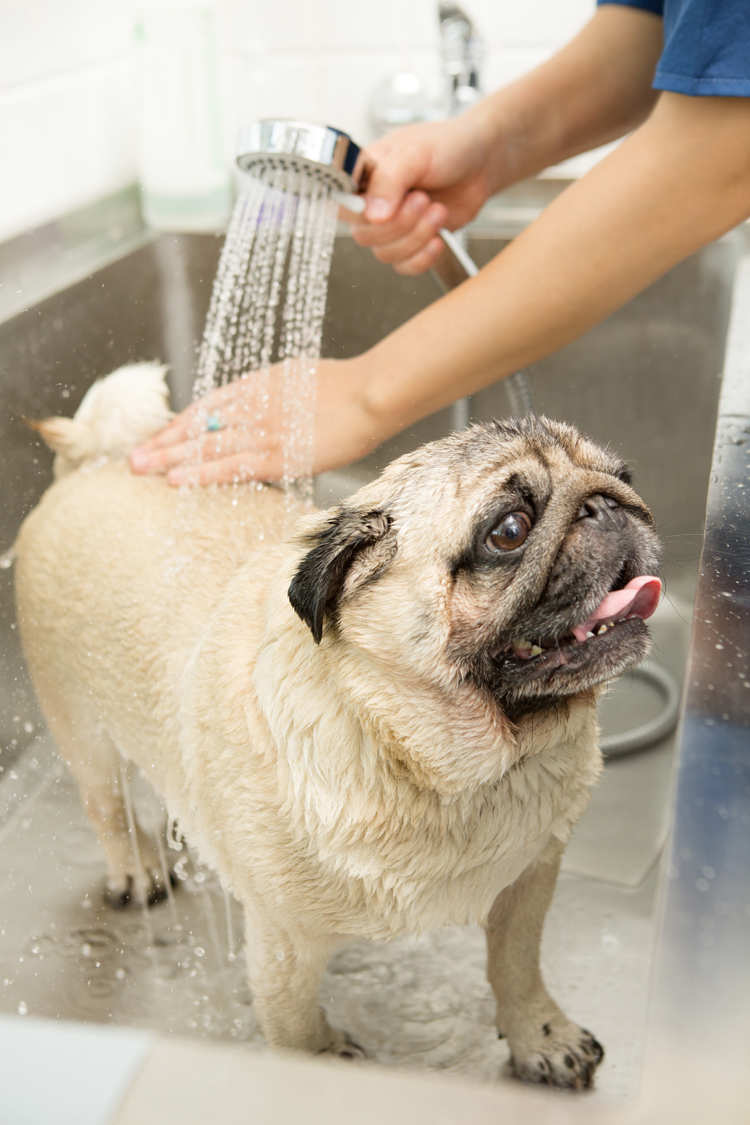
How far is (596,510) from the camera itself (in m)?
0.73

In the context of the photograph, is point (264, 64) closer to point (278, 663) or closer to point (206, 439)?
point (206, 439)

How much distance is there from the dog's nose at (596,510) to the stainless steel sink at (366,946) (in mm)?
84

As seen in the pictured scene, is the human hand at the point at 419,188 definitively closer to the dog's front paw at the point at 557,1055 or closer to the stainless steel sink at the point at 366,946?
the stainless steel sink at the point at 366,946

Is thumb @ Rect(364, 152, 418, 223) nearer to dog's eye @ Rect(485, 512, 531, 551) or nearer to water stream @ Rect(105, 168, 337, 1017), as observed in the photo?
water stream @ Rect(105, 168, 337, 1017)

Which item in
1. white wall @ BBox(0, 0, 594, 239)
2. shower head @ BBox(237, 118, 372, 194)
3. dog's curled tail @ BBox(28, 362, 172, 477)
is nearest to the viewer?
shower head @ BBox(237, 118, 372, 194)

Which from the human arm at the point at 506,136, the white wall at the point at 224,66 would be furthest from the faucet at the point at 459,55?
the human arm at the point at 506,136

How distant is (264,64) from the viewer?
193 cm

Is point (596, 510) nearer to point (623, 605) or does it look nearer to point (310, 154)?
point (623, 605)

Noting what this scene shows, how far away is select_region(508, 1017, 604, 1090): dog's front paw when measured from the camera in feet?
2.91

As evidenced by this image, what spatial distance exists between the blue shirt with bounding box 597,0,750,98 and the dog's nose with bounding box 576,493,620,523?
16.6 inches

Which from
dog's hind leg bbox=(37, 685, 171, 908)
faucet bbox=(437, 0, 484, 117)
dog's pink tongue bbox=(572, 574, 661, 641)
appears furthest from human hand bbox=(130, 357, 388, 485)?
faucet bbox=(437, 0, 484, 117)

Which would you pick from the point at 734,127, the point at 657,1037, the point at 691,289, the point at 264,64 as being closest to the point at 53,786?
the point at 657,1037

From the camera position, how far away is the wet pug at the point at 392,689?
0.72 meters

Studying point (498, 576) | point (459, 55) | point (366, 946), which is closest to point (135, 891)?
point (366, 946)
